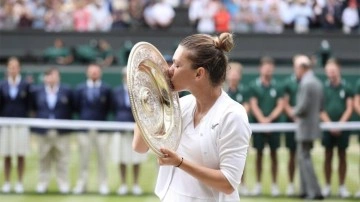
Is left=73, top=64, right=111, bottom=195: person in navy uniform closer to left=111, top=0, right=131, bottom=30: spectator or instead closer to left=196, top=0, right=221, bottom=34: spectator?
left=196, top=0, right=221, bottom=34: spectator

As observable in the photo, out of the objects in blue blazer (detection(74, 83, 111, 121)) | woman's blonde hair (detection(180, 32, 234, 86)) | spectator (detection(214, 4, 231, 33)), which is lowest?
spectator (detection(214, 4, 231, 33))

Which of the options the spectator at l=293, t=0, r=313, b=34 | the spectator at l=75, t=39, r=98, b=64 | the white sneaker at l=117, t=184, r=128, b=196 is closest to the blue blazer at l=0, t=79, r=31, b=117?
the white sneaker at l=117, t=184, r=128, b=196

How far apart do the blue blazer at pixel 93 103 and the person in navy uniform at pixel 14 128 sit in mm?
723

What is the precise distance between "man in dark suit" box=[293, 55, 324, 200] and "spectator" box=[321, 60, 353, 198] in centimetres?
71

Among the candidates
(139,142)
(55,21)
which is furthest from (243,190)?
(55,21)

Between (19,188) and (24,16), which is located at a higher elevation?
(24,16)

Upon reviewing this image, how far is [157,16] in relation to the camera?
2209cm

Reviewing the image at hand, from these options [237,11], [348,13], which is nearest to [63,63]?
[237,11]

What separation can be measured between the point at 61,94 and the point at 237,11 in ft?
31.9

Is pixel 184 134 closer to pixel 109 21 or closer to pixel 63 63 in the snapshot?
pixel 63 63

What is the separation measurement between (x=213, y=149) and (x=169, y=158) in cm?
29

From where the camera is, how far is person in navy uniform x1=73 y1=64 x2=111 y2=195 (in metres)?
12.9

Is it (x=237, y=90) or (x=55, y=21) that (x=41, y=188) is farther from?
(x=55, y=21)

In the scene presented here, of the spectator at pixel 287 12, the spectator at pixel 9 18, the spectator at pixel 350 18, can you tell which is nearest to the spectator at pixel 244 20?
the spectator at pixel 287 12
